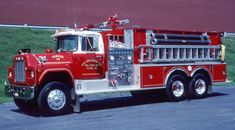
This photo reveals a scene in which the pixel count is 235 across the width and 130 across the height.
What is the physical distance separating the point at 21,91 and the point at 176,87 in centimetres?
584

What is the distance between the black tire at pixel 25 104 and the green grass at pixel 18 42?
6365 millimetres

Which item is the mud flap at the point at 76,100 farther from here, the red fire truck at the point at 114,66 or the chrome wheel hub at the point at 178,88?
the chrome wheel hub at the point at 178,88

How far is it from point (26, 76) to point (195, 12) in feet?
110

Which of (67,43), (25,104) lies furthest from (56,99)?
(67,43)

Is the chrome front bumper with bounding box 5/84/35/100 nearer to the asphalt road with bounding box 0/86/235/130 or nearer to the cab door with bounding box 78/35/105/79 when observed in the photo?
the asphalt road with bounding box 0/86/235/130

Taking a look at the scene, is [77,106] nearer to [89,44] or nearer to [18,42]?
[89,44]

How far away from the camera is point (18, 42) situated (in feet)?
77.4

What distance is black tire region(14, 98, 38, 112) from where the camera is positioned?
41.6ft

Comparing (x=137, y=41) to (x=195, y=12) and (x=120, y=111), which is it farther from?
(x=195, y=12)

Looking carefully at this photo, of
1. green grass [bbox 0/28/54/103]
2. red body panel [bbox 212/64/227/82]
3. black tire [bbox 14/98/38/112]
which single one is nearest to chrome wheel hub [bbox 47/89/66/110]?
black tire [bbox 14/98/38/112]

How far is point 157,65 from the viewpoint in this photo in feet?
46.3

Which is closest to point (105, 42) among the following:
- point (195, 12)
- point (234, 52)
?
point (234, 52)

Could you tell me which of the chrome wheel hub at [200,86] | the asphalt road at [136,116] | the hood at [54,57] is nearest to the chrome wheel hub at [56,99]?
the asphalt road at [136,116]

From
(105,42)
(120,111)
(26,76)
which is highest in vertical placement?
(105,42)
